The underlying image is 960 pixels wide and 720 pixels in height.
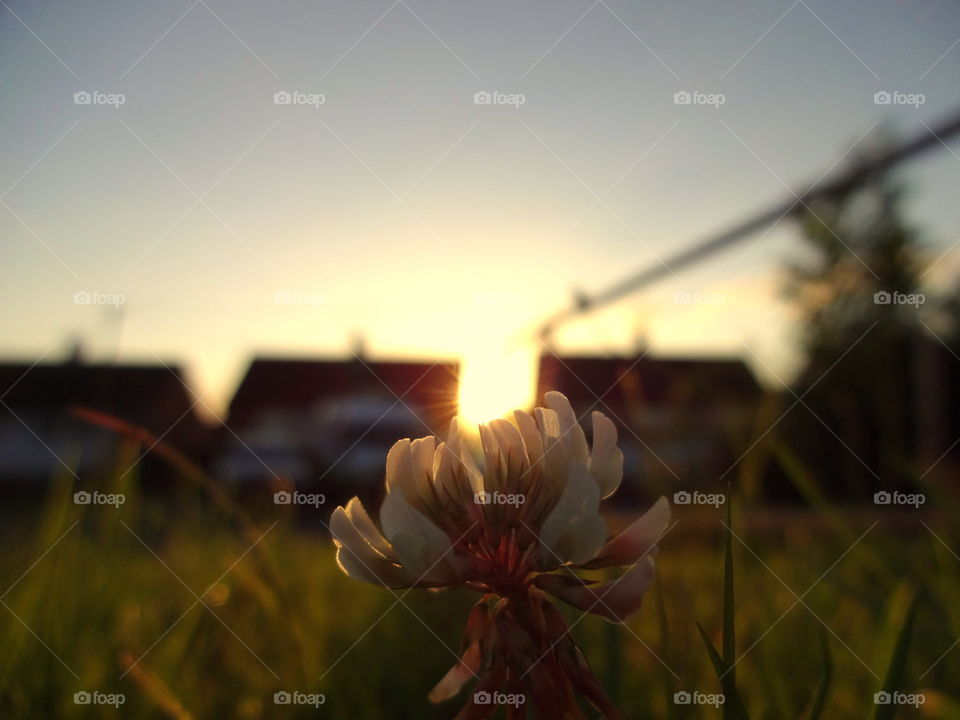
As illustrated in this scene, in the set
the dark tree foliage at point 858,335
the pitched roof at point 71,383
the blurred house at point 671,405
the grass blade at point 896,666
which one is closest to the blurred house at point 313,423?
the pitched roof at point 71,383

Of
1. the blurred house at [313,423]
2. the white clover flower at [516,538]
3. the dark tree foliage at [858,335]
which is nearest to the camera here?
the white clover flower at [516,538]

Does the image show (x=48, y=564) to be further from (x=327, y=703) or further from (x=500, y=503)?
(x=500, y=503)

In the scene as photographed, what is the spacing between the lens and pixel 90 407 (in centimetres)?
193

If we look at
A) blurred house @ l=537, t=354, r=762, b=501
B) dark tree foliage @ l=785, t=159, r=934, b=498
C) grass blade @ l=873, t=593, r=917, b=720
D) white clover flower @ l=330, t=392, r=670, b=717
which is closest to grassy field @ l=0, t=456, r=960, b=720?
grass blade @ l=873, t=593, r=917, b=720

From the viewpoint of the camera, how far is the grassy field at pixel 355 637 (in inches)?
39.7

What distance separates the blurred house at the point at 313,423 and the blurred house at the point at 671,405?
416 mm

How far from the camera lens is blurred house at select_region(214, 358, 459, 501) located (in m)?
2.12

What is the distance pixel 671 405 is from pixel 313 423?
1.43 metres

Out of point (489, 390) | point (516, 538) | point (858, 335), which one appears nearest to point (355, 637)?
point (489, 390)

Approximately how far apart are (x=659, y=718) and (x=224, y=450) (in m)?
2.64

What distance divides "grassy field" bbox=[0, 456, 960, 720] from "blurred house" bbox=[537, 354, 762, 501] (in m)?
0.31

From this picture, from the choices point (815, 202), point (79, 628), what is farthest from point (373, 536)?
point (79, 628)

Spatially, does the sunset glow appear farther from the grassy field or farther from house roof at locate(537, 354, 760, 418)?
the grassy field

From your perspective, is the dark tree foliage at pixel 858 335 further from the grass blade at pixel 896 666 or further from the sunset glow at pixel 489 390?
the grass blade at pixel 896 666
